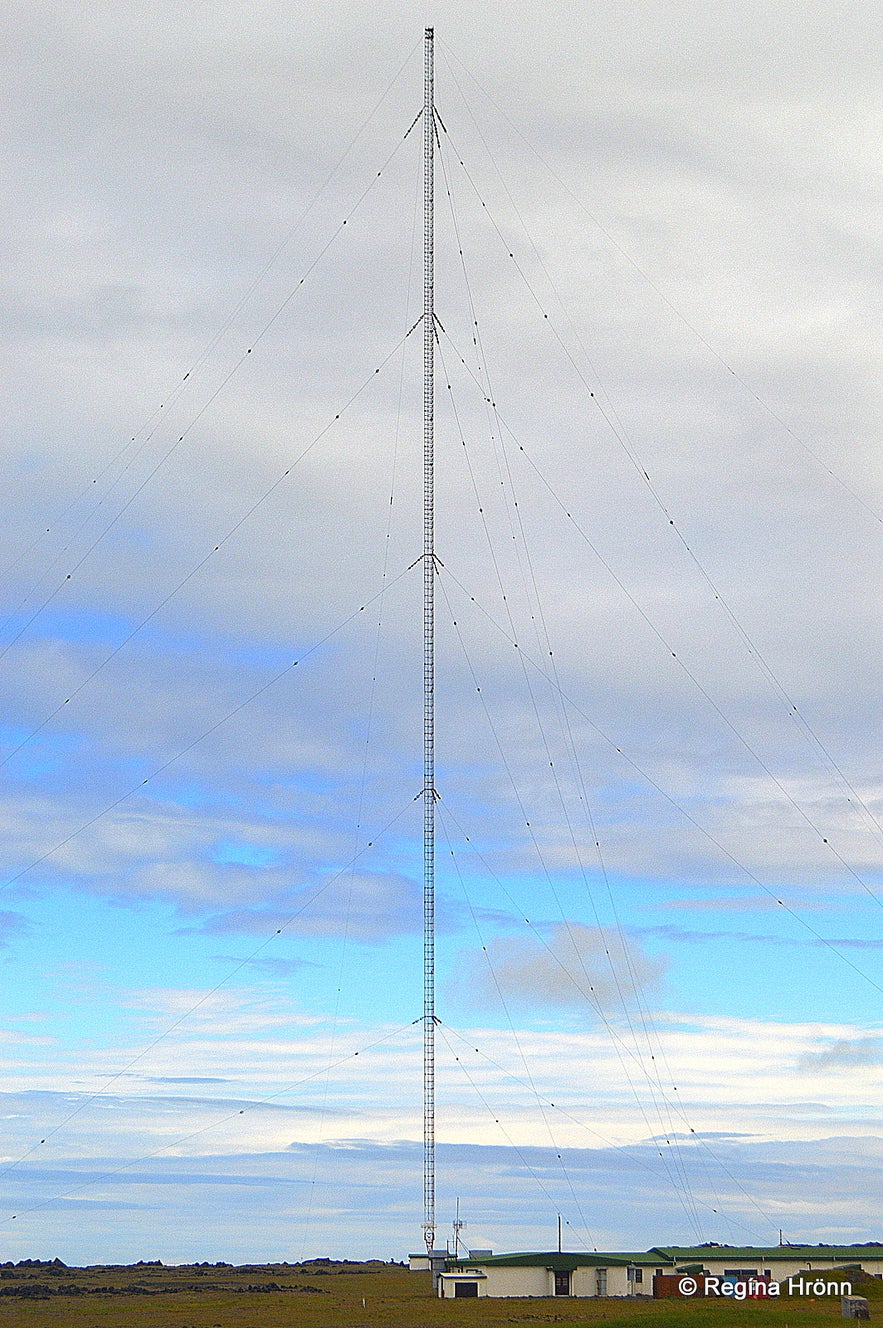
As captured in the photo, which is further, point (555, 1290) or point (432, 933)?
point (555, 1290)

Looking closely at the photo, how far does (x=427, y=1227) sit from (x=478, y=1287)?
20.9 meters

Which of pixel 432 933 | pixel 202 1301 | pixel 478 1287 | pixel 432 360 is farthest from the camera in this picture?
pixel 202 1301

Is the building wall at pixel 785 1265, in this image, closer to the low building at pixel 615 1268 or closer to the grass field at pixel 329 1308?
the low building at pixel 615 1268

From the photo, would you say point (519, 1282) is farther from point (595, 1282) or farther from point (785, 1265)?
point (785, 1265)

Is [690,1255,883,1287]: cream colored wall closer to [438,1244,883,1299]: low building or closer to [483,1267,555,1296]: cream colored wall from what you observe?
[438,1244,883,1299]: low building

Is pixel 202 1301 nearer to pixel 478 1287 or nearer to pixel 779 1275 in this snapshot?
pixel 478 1287

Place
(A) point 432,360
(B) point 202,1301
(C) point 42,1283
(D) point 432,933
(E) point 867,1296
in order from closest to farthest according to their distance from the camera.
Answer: (D) point 432,933 < (A) point 432,360 < (E) point 867,1296 < (B) point 202,1301 < (C) point 42,1283

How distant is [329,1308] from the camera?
3110 inches

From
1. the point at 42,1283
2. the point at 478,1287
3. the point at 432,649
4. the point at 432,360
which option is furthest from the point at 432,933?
the point at 42,1283

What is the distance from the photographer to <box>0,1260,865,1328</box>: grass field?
63656 mm

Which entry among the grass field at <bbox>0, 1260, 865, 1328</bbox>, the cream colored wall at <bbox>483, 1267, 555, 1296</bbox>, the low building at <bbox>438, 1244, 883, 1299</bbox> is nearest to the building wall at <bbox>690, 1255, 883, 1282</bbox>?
the low building at <bbox>438, 1244, 883, 1299</bbox>

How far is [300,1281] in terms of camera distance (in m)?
118

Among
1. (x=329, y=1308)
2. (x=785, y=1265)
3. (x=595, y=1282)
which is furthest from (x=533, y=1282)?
(x=785, y=1265)

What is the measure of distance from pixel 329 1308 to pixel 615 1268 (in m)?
16.3
